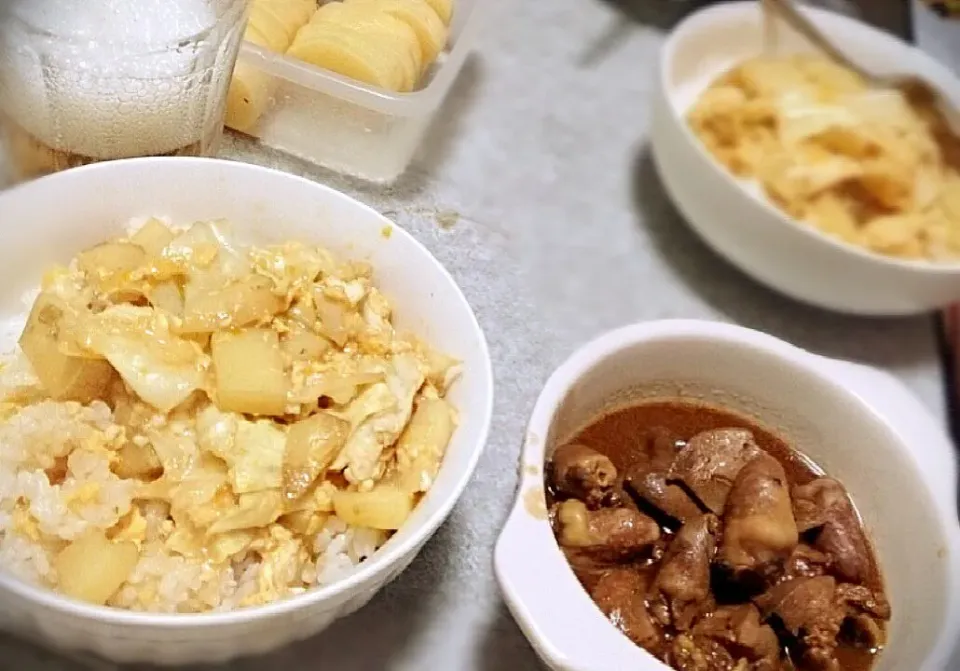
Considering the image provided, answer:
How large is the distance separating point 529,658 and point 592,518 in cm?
12

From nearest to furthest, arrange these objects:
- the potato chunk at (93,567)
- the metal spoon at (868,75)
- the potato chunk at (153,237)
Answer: the potato chunk at (93,567), the potato chunk at (153,237), the metal spoon at (868,75)

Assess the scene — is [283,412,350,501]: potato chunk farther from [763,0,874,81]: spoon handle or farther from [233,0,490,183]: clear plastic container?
[763,0,874,81]: spoon handle

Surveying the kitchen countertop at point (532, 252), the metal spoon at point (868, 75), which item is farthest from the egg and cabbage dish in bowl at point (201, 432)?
the metal spoon at point (868, 75)

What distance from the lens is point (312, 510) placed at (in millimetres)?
593

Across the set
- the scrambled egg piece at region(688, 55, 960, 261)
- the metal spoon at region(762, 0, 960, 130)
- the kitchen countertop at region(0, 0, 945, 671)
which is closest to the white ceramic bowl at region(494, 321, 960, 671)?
the kitchen countertop at region(0, 0, 945, 671)

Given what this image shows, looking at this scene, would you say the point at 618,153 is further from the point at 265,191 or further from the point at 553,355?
the point at 265,191

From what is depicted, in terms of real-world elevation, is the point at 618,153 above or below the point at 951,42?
below

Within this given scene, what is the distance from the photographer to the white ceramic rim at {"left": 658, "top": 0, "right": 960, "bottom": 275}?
0.85 meters

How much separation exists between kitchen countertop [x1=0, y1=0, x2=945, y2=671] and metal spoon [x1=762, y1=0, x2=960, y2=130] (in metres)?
0.17

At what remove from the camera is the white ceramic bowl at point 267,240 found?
542 mm

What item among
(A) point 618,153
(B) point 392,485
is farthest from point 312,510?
(A) point 618,153

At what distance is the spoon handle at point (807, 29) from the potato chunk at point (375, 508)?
77 cm

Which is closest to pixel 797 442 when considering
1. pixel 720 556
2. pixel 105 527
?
pixel 720 556

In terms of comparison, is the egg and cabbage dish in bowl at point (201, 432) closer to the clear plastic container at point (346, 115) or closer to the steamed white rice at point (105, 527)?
the steamed white rice at point (105, 527)
